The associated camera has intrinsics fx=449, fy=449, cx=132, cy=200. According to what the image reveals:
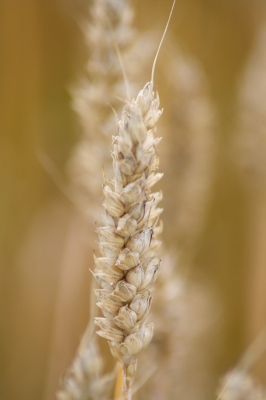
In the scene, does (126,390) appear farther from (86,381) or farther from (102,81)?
(102,81)

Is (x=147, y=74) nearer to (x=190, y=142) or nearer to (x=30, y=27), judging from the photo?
(x=190, y=142)

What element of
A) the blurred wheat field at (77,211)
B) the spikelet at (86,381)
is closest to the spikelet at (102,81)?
the blurred wheat field at (77,211)

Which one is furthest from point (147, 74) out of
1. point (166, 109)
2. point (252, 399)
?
point (252, 399)

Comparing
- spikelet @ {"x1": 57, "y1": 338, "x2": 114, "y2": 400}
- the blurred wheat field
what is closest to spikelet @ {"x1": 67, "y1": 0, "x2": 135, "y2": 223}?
the blurred wheat field

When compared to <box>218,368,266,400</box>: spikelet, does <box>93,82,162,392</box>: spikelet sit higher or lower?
higher

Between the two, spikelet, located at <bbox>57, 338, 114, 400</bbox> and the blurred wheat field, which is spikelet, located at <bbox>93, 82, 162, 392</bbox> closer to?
spikelet, located at <bbox>57, 338, 114, 400</bbox>

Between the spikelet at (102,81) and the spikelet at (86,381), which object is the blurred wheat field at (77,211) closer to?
the spikelet at (102,81)

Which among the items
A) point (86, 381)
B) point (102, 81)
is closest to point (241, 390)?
point (86, 381)
